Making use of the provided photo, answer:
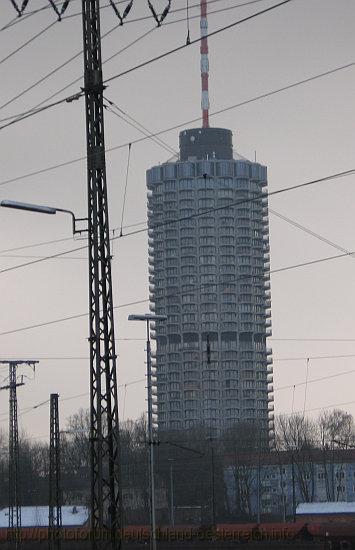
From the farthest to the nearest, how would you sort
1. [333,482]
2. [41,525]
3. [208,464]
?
[333,482]
[208,464]
[41,525]

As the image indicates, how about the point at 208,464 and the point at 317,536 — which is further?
the point at 208,464

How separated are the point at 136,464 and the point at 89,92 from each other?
139894mm

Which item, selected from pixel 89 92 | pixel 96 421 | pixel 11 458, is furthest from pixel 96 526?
pixel 11 458

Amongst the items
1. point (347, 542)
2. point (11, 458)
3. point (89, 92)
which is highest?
point (89, 92)

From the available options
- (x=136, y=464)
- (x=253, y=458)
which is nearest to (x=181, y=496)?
(x=136, y=464)

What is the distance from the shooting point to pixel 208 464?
173 metres

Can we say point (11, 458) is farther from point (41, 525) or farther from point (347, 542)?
point (41, 525)

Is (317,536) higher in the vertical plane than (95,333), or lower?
lower

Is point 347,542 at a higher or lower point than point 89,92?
lower

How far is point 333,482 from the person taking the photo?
191 m

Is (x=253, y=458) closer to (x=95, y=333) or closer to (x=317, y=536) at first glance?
(x=317, y=536)

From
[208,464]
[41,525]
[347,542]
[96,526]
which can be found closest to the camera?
[96,526]

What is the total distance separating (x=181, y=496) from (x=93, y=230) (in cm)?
14043

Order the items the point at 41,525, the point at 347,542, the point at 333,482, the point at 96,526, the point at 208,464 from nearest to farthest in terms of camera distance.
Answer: the point at 96,526 < the point at 347,542 < the point at 41,525 < the point at 208,464 < the point at 333,482
